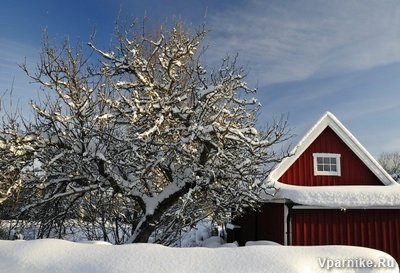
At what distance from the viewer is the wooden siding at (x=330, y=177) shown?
39.0ft

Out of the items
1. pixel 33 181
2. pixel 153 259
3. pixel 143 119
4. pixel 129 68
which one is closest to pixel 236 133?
pixel 143 119

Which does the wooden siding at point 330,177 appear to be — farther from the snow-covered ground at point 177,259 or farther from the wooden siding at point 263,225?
the snow-covered ground at point 177,259

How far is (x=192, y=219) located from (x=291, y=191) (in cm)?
322

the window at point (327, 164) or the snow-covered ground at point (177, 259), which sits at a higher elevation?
the window at point (327, 164)

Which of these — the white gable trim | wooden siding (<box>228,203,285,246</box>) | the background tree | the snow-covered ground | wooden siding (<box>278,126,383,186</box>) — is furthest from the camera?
the background tree

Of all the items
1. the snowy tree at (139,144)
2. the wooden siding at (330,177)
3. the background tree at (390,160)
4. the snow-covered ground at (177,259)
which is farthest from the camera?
the background tree at (390,160)

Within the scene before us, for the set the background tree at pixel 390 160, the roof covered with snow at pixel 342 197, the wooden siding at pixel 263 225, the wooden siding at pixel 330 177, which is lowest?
the wooden siding at pixel 263 225

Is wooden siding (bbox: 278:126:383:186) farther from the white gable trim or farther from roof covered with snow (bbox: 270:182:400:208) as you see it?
roof covered with snow (bbox: 270:182:400:208)

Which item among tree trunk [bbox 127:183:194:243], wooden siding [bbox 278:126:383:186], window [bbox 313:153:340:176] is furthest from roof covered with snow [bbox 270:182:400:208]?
tree trunk [bbox 127:183:194:243]

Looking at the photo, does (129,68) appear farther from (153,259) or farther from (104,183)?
(153,259)

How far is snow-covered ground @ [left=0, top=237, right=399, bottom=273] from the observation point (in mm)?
3770

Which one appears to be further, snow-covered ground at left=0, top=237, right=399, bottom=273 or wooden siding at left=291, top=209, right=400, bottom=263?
wooden siding at left=291, top=209, right=400, bottom=263

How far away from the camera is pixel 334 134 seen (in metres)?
12.4

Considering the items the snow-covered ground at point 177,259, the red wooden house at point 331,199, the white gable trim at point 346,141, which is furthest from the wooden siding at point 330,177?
the snow-covered ground at point 177,259
